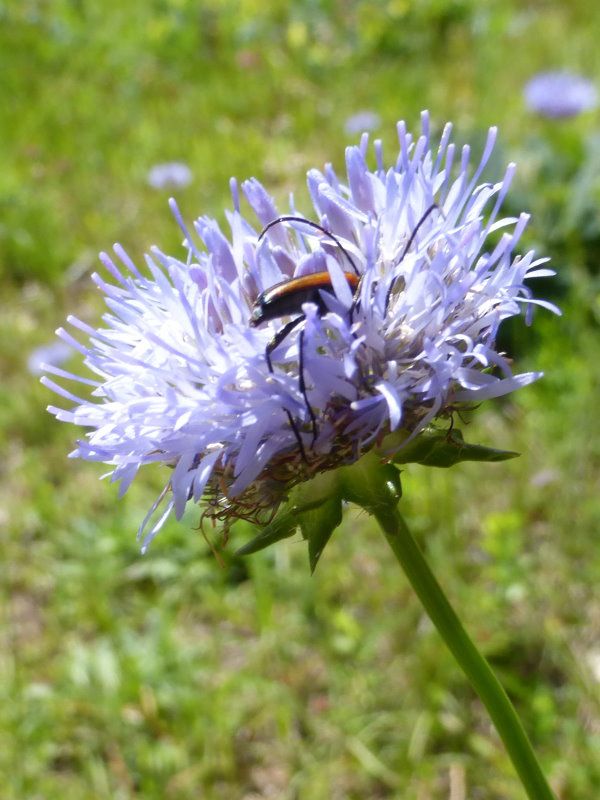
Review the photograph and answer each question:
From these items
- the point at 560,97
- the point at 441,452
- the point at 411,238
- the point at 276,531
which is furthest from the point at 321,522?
the point at 560,97

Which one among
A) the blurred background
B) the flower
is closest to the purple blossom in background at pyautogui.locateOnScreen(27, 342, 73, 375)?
the blurred background

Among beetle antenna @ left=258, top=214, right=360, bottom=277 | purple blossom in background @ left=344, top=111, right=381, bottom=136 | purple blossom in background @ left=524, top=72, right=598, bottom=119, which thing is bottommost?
beetle antenna @ left=258, top=214, right=360, bottom=277

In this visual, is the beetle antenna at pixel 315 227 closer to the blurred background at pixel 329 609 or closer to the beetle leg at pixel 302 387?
the beetle leg at pixel 302 387

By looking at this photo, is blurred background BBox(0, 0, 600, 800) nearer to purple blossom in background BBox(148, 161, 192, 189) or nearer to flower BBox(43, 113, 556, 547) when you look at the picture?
purple blossom in background BBox(148, 161, 192, 189)

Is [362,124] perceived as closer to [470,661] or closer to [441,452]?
[441,452]

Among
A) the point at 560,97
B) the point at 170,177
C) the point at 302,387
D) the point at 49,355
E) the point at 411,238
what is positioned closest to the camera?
the point at 302,387

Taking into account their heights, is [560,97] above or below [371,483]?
above
